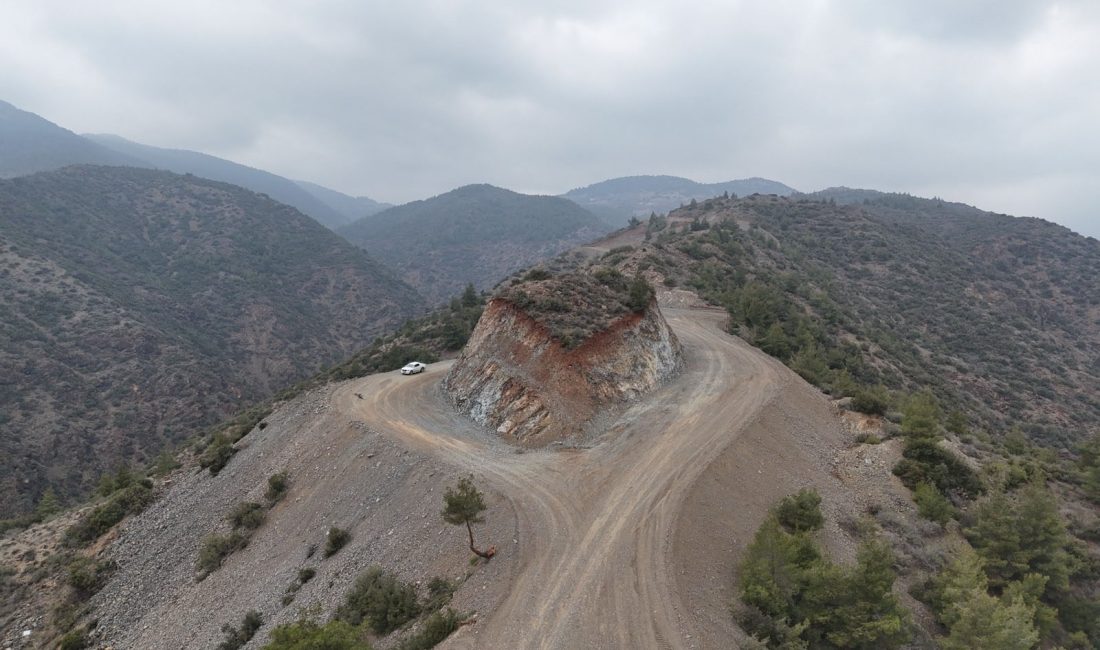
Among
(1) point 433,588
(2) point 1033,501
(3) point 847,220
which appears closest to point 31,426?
(1) point 433,588

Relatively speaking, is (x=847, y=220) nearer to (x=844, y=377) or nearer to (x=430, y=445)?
(x=844, y=377)

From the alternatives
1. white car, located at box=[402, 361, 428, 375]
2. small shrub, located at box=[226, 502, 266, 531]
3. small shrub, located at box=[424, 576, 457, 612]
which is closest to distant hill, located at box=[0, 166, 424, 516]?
white car, located at box=[402, 361, 428, 375]

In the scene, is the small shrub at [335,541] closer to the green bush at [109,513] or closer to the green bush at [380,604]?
the green bush at [380,604]

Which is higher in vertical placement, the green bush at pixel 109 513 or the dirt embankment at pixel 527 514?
the dirt embankment at pixel 527 514

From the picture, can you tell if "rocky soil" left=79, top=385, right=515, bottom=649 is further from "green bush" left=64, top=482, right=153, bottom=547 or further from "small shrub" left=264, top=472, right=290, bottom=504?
"green bush" left=64, top=482, right=153, bottom=547

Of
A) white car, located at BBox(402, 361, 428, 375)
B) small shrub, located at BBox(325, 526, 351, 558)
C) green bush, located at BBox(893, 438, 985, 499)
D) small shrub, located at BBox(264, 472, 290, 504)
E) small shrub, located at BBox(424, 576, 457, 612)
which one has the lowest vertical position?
small shrub, located at BBox(264, 472, 290, 504)

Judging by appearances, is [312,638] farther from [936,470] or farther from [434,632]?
[936,470]

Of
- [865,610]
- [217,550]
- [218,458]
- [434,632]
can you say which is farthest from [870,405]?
[218,458]

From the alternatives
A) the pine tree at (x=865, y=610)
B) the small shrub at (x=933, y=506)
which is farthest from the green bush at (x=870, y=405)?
the pine tree at (x=865, y=610)
